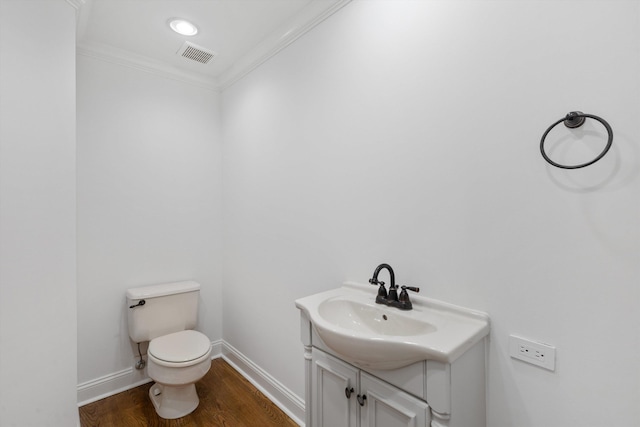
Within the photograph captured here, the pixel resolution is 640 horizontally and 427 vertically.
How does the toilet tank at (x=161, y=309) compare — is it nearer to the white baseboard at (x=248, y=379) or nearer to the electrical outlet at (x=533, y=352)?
the white baseboard at (x=248, y=379)

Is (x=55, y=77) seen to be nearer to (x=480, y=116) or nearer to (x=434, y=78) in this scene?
(x=434, y=78)

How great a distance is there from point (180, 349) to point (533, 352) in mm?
2090

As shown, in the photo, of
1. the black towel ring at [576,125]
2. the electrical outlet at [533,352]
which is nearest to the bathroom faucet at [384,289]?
the electrical outlet at [533,352]

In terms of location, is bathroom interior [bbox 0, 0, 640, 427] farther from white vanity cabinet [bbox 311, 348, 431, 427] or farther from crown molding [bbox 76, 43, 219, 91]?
white vanity cabinet [bbox 311, 348, 431, 427]

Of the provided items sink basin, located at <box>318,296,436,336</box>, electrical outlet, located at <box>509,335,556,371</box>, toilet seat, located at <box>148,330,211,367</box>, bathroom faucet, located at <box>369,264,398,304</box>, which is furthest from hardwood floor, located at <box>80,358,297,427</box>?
electrical outlet, located at <box>509,335,556,371</box>

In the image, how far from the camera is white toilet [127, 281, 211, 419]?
6.52 ft

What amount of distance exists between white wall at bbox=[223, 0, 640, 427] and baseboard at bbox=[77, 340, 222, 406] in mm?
1352

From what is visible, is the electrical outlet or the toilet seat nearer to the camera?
the electrical outlet

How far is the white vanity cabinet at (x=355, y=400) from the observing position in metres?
1.05

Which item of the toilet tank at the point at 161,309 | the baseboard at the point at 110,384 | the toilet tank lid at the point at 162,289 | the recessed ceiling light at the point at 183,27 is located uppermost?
the recessed ceiling light at the point at 183,27

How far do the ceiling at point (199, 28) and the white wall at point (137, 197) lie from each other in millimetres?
136

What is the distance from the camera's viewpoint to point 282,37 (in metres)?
2.07

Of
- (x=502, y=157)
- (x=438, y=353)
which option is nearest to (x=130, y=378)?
(x=438, y=353)

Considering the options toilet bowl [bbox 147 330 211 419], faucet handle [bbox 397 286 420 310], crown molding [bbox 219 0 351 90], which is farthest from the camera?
toilet bowl [bbox 147 330 211 419]
